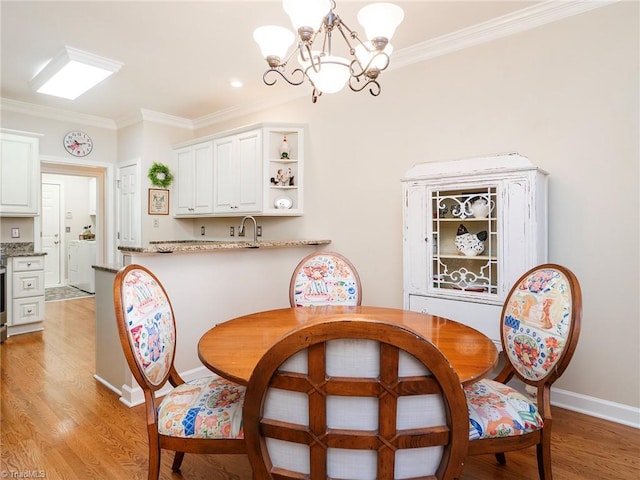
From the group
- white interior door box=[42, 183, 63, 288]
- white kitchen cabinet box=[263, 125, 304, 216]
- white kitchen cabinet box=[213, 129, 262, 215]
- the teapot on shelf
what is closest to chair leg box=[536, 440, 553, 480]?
the teapot on shelf

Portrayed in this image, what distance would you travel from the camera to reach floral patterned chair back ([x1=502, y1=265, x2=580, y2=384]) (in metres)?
1.39

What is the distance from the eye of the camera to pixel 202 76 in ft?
11.7

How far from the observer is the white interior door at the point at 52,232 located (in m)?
6.94

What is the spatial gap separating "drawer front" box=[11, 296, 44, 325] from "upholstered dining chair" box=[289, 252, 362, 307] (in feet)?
11.1

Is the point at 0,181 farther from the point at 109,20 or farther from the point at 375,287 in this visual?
the point at 375,287

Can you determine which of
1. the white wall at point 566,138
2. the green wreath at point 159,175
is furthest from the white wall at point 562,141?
the green wreath at point 159,175

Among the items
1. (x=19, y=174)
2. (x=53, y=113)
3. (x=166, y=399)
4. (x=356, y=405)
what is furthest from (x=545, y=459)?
(x=53, y=113)

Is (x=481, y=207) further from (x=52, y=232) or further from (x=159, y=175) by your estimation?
(x=52, y=232)

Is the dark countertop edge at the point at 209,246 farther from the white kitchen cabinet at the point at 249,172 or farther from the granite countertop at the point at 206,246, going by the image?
the white kitchen cabinet at the point at 249,172

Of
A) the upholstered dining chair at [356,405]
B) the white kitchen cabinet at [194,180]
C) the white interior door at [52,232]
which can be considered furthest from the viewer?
the white interior door at [52,232]

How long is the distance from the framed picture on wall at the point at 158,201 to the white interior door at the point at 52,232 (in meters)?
3.60

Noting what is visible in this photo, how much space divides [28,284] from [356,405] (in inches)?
180

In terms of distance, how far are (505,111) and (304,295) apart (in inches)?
73.9

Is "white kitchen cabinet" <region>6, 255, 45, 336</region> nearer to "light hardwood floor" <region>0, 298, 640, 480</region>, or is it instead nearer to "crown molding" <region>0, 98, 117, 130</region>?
"light hardwood floor" <region>0, 298, 640, 480</region>
